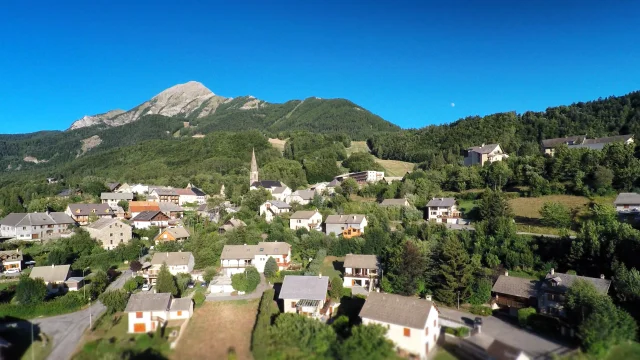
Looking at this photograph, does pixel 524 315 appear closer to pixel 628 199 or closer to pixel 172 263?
pixel 628 199

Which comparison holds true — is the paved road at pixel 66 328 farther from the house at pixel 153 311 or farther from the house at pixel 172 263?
the house at pixel 172 263

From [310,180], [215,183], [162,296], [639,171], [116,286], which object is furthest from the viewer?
[310,180]

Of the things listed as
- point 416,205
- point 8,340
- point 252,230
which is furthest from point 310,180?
point 8,340

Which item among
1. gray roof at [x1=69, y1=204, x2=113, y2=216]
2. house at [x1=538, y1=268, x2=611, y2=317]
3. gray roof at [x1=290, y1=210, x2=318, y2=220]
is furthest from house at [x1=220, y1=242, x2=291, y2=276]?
gray roof at [x1=69, y1=204, x2=113, y2=216]

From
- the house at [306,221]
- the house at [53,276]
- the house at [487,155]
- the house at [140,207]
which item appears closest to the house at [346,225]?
the house at [306,221]

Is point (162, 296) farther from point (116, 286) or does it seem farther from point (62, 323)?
point (116, 286)

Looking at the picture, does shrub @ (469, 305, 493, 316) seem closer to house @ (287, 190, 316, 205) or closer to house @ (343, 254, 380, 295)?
house @ (343, 254, 380, 295)
